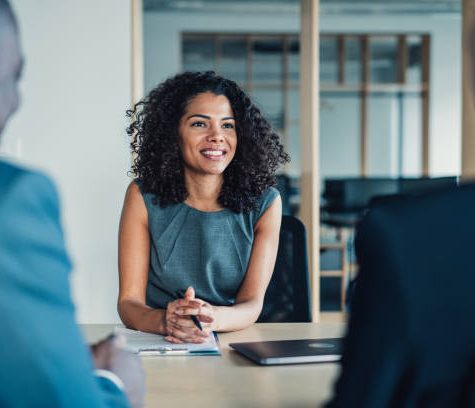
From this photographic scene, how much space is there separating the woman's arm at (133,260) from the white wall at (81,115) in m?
1.45

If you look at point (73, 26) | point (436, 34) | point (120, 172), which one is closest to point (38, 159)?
point (120, 172)

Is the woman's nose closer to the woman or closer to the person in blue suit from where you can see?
the woman

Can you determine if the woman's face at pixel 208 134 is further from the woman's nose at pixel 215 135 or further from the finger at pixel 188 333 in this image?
the finger at pixel 188 333

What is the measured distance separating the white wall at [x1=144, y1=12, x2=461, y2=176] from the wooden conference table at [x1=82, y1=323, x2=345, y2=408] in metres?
7.29

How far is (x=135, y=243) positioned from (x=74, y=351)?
136cm

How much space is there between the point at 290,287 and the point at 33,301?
1.56 metres

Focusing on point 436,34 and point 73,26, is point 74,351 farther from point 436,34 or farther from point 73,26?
point 436,34

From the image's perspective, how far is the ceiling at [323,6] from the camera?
7.96 meters

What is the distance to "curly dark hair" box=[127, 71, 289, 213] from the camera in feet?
7.07

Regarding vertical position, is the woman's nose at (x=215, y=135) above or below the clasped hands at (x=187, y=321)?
above

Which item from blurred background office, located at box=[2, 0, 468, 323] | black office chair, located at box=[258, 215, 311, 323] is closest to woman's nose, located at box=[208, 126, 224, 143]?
black office chair, located at box=[258, 215, 311, 323]

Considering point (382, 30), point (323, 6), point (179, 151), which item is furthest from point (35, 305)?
point (382, 30)

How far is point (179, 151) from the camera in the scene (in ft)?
7.43

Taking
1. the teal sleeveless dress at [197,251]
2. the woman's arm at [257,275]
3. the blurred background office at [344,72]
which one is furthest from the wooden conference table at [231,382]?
the blurred background office at [344,72]
